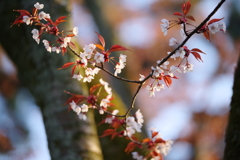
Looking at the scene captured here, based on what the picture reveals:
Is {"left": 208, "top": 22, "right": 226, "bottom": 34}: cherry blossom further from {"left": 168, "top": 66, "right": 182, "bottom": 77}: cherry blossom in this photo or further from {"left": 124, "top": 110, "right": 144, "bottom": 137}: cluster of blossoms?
{"left": 124, "top": 110, "right": 144, "bottom": 137}: cluster of blossoms

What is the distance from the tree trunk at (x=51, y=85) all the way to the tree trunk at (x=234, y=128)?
74cm

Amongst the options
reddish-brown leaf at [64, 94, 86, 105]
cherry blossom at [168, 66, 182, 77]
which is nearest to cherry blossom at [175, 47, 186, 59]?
cherry blossom at [168, 66, 182, 77]

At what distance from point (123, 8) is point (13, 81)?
427 cm

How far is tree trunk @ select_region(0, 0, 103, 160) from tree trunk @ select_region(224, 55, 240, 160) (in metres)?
0.74

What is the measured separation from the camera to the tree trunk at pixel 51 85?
1.36 m

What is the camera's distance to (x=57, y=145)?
1370mm

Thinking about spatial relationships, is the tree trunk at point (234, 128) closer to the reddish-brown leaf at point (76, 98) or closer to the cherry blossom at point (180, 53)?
the cherry blossom at point (180, 53)

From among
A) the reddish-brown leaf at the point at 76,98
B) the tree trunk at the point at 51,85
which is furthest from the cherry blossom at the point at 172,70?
the tree trunk at the point at 51,85

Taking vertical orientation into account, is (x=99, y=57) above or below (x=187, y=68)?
above

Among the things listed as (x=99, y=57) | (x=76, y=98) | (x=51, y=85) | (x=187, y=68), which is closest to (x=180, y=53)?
(x=187, y=68)

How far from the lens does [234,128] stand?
121cm

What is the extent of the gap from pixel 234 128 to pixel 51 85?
3.68ft

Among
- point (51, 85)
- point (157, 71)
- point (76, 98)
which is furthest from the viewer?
point (51, 85)

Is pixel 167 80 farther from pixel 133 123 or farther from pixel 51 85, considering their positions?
pixel 51 85
